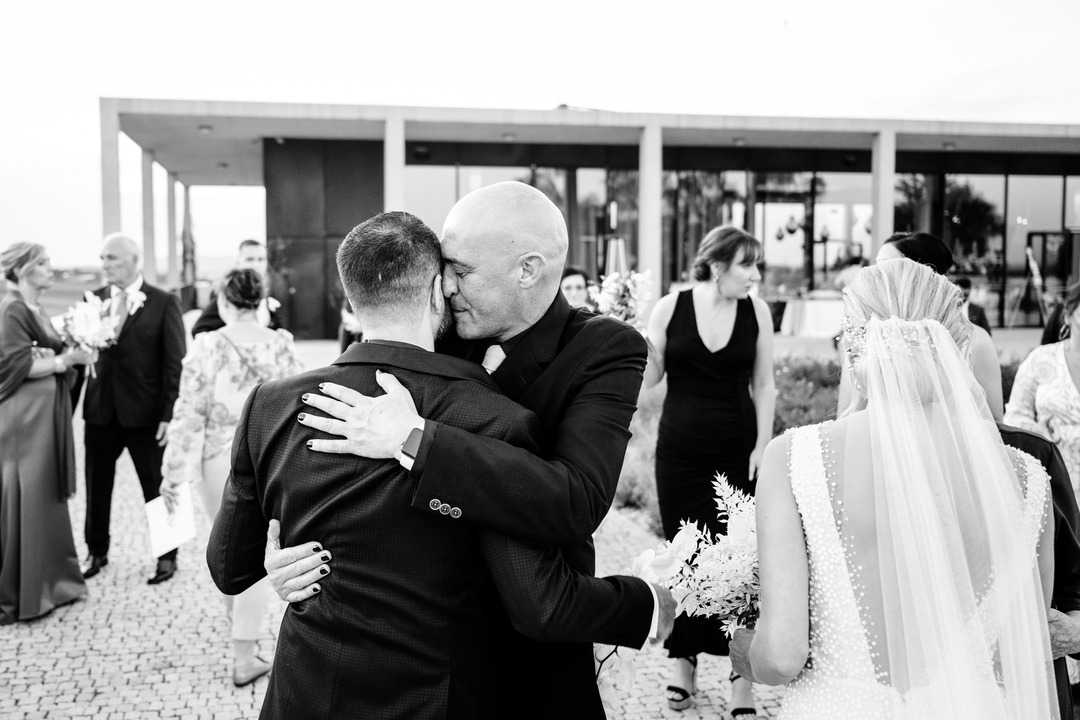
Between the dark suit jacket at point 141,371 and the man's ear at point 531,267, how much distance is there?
541 cm

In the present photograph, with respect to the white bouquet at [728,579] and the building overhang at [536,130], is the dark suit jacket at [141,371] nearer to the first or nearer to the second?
the white bouquet at [728,579]

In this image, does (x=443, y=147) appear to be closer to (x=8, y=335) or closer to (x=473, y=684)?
(x=8, y=335)

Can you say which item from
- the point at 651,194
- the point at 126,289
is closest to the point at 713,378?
the point at 126,289

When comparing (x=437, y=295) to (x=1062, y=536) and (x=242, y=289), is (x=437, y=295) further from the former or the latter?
(x=242, y=289)

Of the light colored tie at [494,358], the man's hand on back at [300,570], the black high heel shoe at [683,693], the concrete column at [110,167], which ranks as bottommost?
the black high heel shoe at [683,693]

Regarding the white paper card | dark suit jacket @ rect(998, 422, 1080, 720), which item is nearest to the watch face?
dark suit jacket @ rect(998, 422, 1080, 720)

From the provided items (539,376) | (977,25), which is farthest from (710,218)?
(539,376)

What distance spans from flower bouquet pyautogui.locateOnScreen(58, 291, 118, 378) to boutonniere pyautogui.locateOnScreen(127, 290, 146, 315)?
0.82ft

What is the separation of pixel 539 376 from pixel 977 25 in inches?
685

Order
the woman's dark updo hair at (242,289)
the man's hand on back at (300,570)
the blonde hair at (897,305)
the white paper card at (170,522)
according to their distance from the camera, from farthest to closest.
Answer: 1. the white paper card at (170,522)
2. the woman's dark updo hair at (242,289)
3. the blonde hair at (897,305)
4. the man's hand on back at (300,570)

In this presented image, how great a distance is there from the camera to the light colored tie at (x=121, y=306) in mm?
7234

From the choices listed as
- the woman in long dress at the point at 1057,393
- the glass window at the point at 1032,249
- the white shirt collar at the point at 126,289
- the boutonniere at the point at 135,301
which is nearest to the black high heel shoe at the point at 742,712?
the woman in long dress at the point at 1057,393

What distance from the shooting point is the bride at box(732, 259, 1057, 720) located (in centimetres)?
223

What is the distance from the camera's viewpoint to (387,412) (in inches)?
81.2
